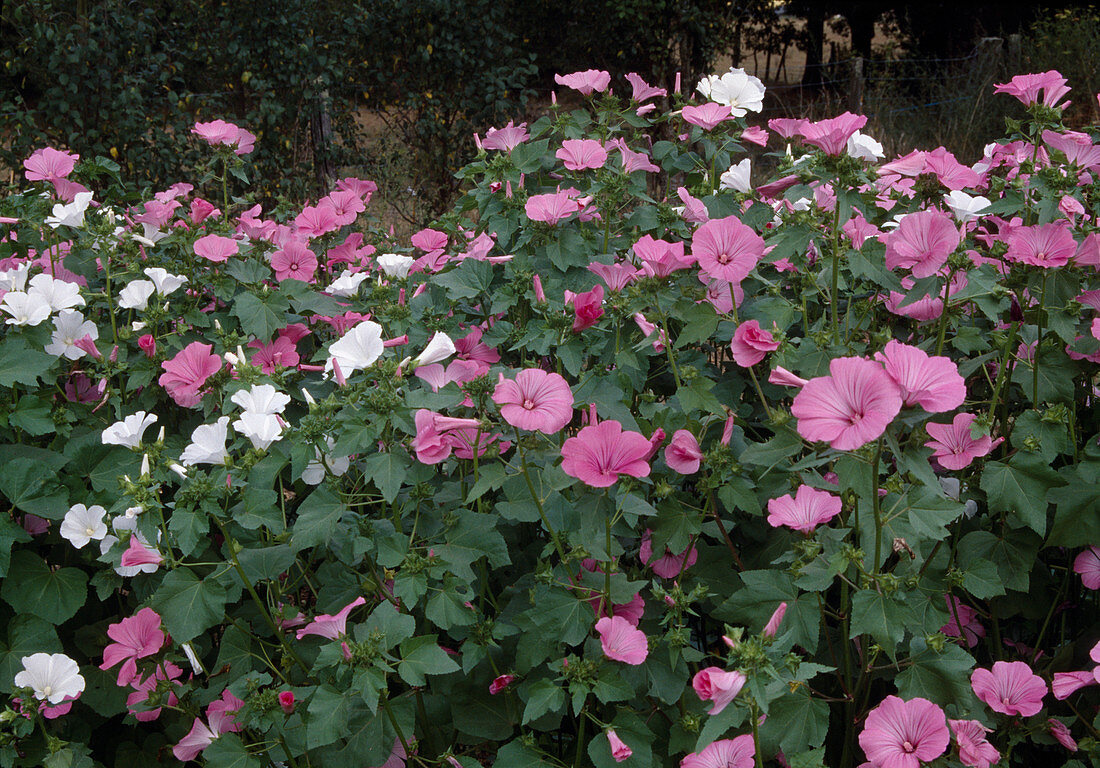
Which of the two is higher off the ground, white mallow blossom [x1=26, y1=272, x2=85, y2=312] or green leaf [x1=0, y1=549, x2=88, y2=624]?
white mallow blossom [x1=26, y1=272, x2=85, y2=312]

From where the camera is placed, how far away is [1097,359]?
62.1 inches

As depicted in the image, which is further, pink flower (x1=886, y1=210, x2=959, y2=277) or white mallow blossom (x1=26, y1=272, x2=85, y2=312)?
white mallow blossom (x1=26, y1=272, x2=85, y2=312)

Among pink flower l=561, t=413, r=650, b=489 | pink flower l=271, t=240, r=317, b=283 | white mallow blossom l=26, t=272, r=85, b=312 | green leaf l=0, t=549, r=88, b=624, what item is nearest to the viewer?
pink flower l=561, t=413, r=650, b=489

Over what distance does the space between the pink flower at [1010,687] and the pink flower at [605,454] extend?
26.4 inches

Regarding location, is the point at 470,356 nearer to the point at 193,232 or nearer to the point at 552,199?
the point at 552,199

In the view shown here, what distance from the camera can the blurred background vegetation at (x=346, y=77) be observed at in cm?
461

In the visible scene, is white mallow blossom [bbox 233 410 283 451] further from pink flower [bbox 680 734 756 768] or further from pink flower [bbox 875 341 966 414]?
pink flower [bbox 875 341 966 414]

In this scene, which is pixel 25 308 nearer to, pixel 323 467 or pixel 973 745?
pixel 323 467

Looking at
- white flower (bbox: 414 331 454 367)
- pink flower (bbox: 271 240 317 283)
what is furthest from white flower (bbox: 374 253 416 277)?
white flower (bbox: 414 331 454 367)

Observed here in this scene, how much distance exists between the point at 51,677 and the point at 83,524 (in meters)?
0.27

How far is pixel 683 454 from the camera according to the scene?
4.74ft

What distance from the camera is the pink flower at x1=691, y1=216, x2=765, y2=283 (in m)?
1.52

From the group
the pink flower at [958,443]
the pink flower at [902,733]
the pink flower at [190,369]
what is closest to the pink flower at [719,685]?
the pink flower at [902,733]

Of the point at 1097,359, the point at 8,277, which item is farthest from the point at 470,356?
the point at 1097,359
